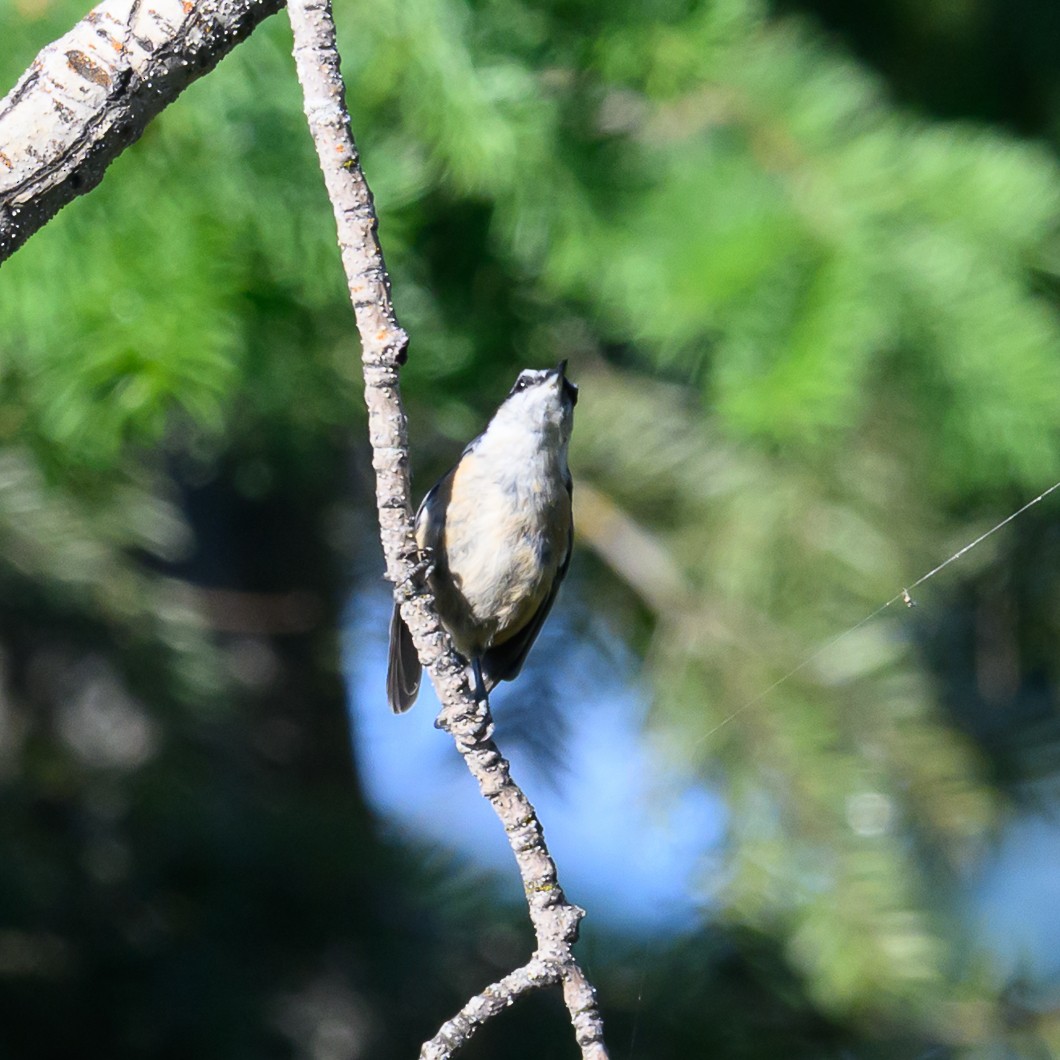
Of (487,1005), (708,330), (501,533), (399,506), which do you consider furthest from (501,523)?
(487,1005)

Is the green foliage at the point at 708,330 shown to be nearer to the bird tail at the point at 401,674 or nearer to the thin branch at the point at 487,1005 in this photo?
the bird tail at the point at 401,674

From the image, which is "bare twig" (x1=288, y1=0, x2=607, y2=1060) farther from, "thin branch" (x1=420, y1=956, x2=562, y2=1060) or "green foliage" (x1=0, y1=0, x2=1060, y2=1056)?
"green foliage" (x1=0, y1=0, x2=1060, y2=1056)

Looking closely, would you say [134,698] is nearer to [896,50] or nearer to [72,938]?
[72,938]

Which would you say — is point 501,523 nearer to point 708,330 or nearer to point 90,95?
point 708,330

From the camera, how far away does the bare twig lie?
746mm

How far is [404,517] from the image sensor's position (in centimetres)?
84

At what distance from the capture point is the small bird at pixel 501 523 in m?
1.68

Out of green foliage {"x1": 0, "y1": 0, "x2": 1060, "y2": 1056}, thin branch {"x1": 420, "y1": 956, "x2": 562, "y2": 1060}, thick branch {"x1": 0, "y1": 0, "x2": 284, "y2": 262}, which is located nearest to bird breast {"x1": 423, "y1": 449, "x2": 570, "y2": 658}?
green foliage {"x1": 0, "y1": 0, "x2": 1060, "y2": 1056}

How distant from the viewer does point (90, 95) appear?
0.88 metres

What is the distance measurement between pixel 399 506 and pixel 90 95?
360 mm

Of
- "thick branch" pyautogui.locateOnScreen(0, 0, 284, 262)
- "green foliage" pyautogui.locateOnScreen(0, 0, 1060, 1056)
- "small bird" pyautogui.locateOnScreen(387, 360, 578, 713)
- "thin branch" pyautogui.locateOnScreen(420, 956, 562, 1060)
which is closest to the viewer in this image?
"thin branch" pyautogui.locateOnScreen(420, 956, 562, 1060)

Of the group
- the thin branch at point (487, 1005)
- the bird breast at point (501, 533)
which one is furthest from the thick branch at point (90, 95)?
the bird breast at point (501, 533)

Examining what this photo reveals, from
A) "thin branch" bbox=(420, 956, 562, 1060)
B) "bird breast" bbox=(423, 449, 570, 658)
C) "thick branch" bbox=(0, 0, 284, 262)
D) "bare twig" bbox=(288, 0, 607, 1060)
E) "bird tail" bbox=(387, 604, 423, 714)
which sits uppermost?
"bird breast" bbox=(423, 449, 570, 658)

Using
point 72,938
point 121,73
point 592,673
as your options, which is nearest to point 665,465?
point 592,673
